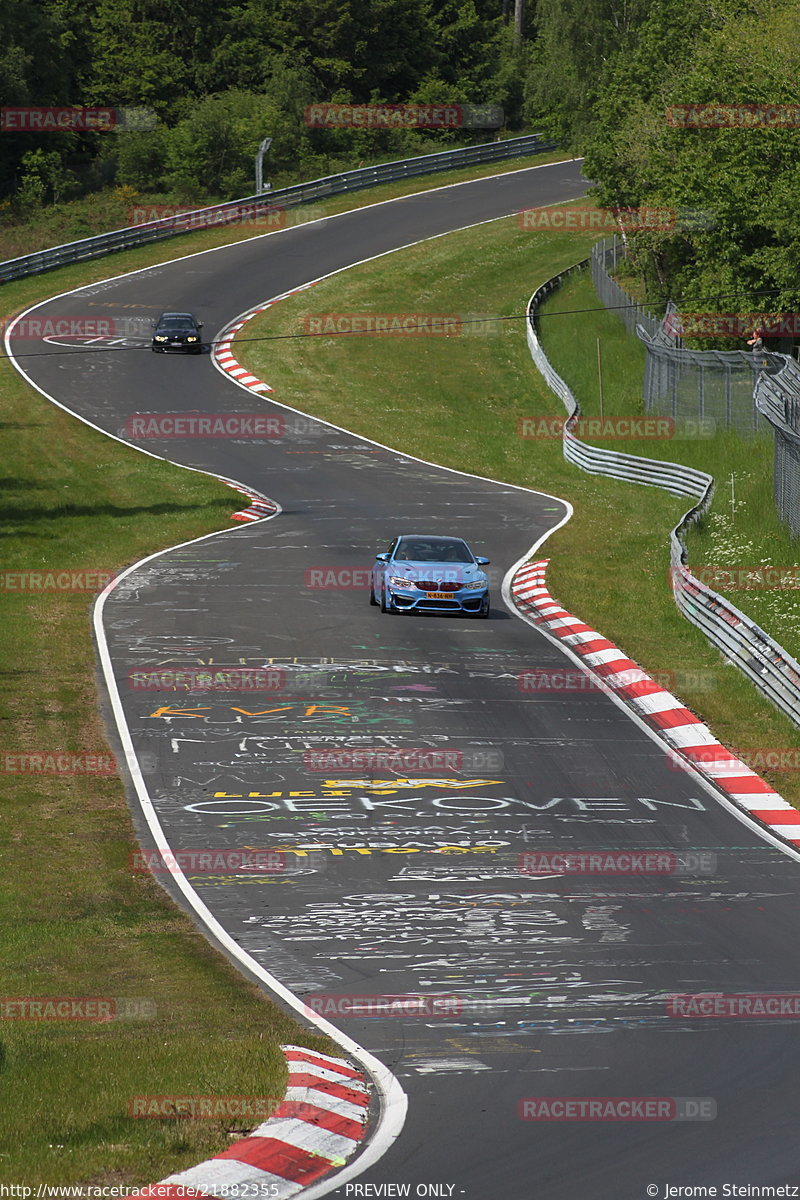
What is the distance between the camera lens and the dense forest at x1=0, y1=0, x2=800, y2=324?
4700 centimetres

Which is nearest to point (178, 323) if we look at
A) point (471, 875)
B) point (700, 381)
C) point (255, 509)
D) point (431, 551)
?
point (255, 509)

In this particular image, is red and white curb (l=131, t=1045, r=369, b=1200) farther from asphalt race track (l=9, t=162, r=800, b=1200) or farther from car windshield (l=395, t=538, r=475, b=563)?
car windshield (l=395, t=538, r=475, b=563)

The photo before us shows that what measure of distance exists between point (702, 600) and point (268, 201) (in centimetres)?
5333

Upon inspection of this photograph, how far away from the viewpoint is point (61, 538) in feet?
106

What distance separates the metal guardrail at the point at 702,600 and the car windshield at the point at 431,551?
13.4 ft

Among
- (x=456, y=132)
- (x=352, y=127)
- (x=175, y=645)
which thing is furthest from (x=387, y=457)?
(x=456, y=132)

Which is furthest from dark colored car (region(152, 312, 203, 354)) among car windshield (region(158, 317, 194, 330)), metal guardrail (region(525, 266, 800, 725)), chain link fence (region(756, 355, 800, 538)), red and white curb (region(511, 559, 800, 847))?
red and white curb (region(511, 559, 800, 847))

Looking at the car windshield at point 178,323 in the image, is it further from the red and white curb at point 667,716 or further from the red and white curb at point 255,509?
the red and white curb at point 667,716

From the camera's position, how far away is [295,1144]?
8.05 m

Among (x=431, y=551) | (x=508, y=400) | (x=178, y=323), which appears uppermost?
(x=178, y=323)

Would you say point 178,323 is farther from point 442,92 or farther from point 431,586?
point 442,92

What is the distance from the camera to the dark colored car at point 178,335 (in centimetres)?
5534

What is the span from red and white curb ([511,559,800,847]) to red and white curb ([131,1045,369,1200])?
7.93m

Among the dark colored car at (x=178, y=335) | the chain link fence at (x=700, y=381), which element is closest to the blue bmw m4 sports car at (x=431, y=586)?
the chain link fence at (x=700, y=381)
